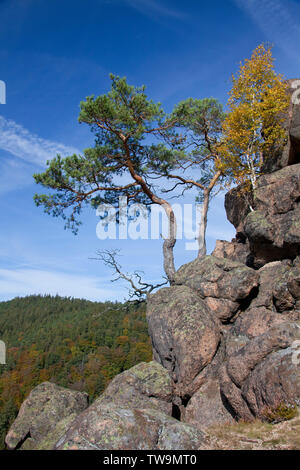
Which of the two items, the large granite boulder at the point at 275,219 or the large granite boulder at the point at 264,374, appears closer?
the large granite boulder at the point at 264,374

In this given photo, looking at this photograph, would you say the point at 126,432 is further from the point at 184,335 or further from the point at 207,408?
the point at 184,335

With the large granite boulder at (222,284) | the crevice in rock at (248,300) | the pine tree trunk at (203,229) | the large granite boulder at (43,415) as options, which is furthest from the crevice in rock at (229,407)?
the pine tree trunk at (203,229)

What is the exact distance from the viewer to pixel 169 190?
25609 millimetres

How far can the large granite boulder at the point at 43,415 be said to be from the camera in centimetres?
1518

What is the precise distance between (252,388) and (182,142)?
60.7 feet

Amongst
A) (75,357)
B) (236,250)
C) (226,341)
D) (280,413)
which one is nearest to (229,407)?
(226,341)

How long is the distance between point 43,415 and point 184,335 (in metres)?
8.12

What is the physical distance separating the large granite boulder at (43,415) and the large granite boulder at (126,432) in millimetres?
8466

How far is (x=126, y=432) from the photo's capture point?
695 centimetres

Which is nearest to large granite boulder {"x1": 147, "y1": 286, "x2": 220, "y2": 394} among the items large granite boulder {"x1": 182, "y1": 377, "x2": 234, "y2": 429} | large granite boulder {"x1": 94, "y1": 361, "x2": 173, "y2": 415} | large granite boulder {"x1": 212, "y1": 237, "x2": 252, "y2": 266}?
large granite boulder {"x1": 182, "y1": 377, "x2": 234, "y2": 429}

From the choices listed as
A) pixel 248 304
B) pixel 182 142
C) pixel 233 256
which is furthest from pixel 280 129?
pixel 248 304

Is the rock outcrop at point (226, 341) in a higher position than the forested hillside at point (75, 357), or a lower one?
higher

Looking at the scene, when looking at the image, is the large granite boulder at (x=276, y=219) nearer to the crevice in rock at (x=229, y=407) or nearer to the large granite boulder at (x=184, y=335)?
the large granite boulder at (x=184, y=335)

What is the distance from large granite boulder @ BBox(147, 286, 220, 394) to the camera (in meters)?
14.8
